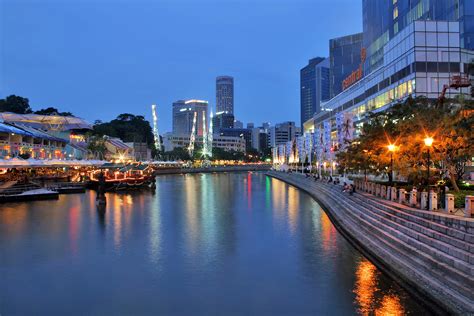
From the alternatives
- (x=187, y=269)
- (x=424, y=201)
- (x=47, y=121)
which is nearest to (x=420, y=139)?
(x=424, y=201)

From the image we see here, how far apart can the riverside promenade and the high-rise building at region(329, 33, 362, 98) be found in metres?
128

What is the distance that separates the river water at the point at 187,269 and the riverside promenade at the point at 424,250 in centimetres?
72

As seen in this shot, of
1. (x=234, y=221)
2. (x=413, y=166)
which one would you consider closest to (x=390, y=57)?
(x=413, y=166)

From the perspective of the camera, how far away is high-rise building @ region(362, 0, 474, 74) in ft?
213

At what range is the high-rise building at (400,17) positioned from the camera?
64.8 meters

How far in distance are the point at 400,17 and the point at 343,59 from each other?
250 feet

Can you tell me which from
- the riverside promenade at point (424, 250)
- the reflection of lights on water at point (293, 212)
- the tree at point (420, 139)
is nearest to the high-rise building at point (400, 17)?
the tree at point (420, 139)

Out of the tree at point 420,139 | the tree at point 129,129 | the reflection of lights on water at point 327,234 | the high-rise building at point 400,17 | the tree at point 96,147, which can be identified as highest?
the high-rise building at point 400,17

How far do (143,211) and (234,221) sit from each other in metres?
10.4

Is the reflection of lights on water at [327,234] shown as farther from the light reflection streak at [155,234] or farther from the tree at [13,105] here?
the tree at [13,105]

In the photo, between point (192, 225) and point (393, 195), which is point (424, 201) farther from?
point (192, 225)

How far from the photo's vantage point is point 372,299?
581 inches

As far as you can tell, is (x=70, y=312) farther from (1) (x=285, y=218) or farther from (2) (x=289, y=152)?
(2) (x=289, y=152)

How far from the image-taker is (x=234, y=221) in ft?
106
